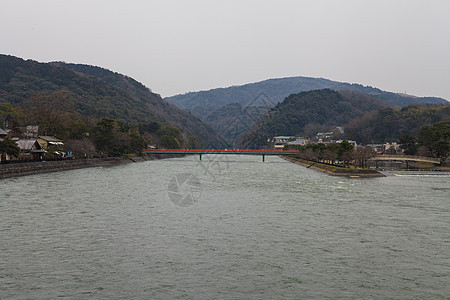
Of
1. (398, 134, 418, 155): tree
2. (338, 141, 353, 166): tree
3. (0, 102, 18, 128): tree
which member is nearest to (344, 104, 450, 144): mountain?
(398, 134, 418, 155): tree

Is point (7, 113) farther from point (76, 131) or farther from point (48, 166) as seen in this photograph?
point (48, 166)

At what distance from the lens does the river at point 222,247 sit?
54.4 feet

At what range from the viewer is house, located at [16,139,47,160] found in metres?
69.6

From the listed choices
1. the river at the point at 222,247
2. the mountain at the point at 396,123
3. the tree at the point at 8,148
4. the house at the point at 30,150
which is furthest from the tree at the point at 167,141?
the river at the point at 222,247

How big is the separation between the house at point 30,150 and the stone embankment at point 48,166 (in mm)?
3709

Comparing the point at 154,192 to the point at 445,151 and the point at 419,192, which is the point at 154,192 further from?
the point at 445,151

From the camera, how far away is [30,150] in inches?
2753

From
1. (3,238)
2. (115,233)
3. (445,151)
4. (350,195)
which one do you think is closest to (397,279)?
(115,233)

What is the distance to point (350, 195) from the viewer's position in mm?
44531

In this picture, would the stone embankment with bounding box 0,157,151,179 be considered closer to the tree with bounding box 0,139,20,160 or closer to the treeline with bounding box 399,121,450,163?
the tree with bounding box 0,139,20,160

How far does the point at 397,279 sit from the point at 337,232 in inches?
338

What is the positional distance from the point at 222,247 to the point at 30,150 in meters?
58.5

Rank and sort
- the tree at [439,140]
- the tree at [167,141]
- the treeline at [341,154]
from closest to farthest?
1. the treeline at [341,154]
2. the tree at [439,140]
3. the tree at [167,141]

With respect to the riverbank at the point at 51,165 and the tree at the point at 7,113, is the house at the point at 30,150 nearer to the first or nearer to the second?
the riverbank at the point at 51,165
